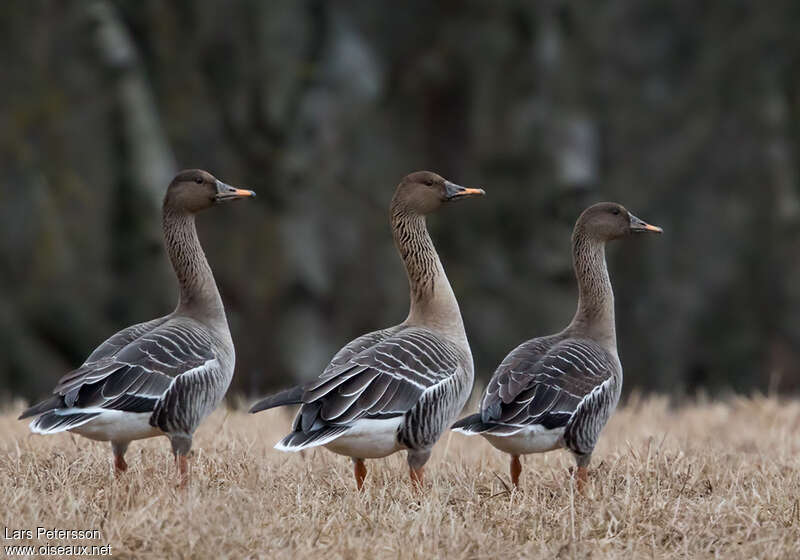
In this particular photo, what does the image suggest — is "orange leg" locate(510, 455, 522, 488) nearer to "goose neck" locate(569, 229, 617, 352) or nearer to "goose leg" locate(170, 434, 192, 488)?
"goose neck" locate(569, 229, 617, 352)

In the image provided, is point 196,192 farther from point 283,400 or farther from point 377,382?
point 377,382

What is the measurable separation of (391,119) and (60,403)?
1091cm

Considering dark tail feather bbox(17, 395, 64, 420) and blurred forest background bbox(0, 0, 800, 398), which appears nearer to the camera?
dark tail feather bbox(17, 395, 64, 420)

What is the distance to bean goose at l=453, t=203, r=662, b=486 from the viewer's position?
6254mm

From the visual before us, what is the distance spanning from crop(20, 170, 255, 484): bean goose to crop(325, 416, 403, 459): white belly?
804mm

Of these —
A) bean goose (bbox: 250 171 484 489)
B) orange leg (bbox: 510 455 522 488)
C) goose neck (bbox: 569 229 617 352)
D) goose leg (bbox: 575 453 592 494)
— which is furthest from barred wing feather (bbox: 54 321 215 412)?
goose neck (bbox: 569 229 617 352)

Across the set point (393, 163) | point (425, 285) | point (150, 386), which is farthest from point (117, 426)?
point (393, 163)

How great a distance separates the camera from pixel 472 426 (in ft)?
20.5

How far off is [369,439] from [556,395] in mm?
1087

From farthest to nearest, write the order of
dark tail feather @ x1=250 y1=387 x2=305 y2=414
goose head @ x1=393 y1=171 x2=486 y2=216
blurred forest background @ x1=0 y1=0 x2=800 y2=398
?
blurred forest background @ x1=0 y1=0 x2=800 y2=398 < goose head @ x1=393 y1=171 x2=486 y2=216 < dark tail feather @ x1=250 y1=387 x2=305 y2=414

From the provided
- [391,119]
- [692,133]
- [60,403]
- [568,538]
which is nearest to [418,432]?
[568,538]

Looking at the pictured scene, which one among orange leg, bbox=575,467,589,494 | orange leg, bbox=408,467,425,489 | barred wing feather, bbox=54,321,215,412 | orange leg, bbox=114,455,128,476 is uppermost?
barred wing feather, bbox=54,321,215,412

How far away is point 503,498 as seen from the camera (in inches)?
236

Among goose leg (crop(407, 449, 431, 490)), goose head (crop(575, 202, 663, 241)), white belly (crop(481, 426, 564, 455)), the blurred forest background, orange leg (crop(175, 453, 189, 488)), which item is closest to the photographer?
orange leg (crop(175, 453, 189, 488))
